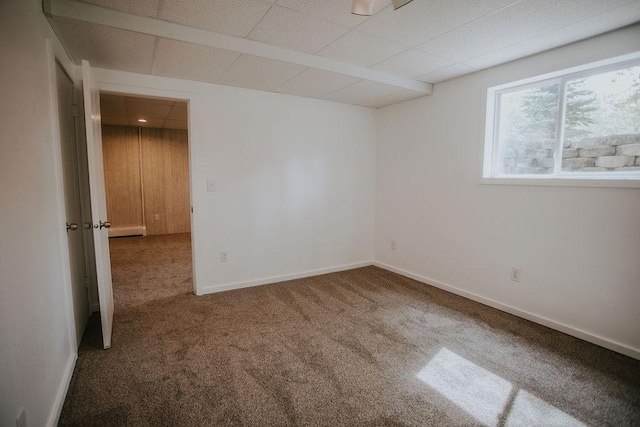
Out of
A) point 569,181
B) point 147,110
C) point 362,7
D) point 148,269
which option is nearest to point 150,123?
point 147,110

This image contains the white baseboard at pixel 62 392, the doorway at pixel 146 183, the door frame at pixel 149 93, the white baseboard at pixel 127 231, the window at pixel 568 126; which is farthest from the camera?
the white baseboard at pixel 127 231

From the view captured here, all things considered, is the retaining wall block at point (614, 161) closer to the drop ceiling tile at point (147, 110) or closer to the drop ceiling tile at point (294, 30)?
the drop ceiling tile at point (294, 30)

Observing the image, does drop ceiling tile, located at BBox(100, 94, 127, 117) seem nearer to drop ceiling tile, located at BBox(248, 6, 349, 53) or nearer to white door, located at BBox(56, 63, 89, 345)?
white door, located at BBox(56, 63, 89, 345)

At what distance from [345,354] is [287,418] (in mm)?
686

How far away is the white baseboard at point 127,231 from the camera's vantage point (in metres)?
6.42

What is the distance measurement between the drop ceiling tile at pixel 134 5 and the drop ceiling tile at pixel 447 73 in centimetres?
240

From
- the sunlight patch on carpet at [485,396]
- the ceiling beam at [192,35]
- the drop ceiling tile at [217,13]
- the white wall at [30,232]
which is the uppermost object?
the drop ceiling tile at [217,13]

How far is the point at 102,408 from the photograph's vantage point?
5.42 feet

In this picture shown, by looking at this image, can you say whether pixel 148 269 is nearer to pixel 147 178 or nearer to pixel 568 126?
pixel 147 178

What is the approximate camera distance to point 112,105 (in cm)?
448

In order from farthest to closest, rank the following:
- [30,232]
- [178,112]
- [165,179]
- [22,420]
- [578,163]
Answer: [165,179] < [178,112] < [578,163] < [30,232] < [22,420]

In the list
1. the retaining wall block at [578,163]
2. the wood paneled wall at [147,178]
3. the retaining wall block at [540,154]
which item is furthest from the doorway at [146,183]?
the retaining wall block at [578,163]

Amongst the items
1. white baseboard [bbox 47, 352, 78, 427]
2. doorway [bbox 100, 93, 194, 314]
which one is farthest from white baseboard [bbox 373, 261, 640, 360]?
doorway [bbox 100, 93, 194, 314]

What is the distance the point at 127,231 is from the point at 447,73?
258 inches
